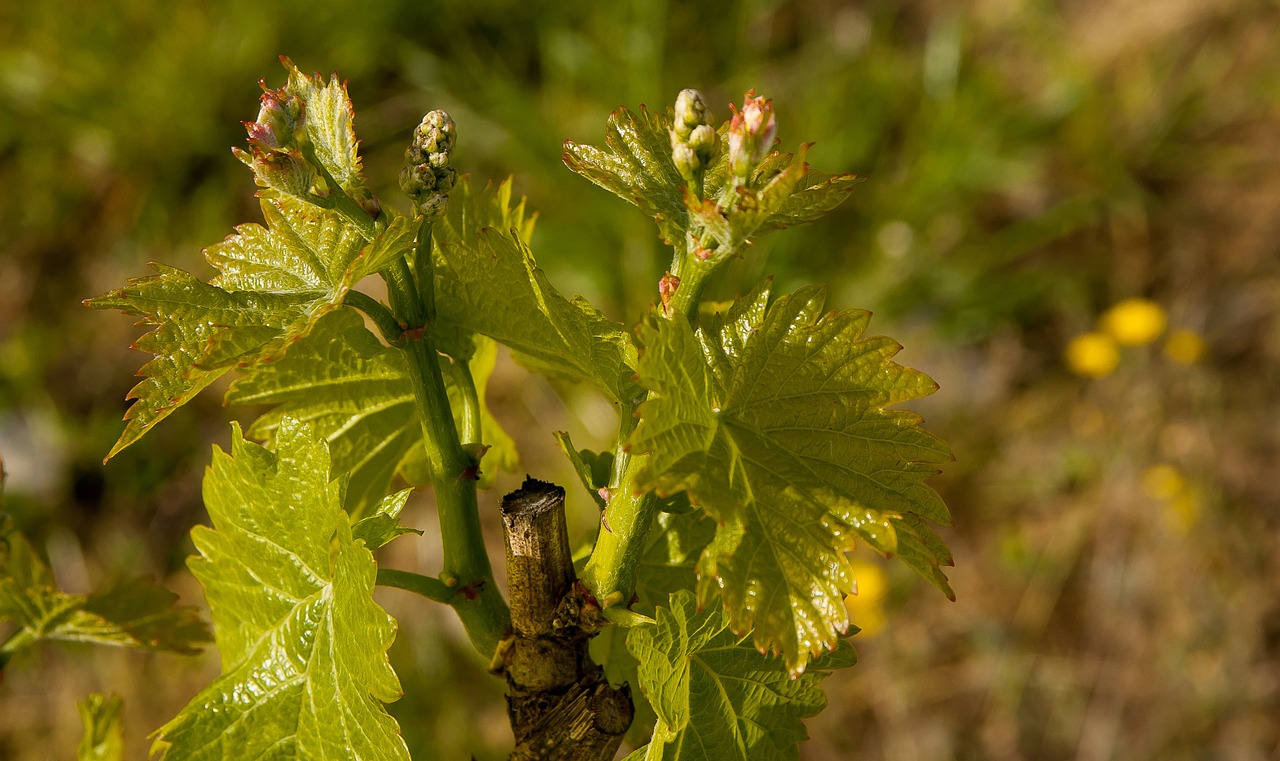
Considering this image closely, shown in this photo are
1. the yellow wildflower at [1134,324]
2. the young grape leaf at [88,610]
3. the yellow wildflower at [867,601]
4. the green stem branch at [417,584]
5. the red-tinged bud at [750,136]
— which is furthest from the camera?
the yellow wildflower at [1134,324]

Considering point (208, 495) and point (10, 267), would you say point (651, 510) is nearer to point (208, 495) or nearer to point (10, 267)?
point (208, 495)

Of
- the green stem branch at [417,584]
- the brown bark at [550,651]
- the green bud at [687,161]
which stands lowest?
the brown bark at [550,651]

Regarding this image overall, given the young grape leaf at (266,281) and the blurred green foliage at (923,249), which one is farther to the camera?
the blurred green foliage at (923,249)

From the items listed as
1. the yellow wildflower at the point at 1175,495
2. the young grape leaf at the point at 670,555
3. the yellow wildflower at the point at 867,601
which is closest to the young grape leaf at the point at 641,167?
the young grape leaf at the point at 670,555

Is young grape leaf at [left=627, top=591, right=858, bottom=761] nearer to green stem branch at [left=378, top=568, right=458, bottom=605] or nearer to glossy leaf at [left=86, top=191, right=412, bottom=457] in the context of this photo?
green stem branch at [left=378, top=568, right=458, bottom=605]

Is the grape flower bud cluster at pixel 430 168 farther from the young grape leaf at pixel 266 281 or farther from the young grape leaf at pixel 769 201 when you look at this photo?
the young grape leaf at pixel 769 201

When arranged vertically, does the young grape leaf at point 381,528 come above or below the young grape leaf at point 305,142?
below

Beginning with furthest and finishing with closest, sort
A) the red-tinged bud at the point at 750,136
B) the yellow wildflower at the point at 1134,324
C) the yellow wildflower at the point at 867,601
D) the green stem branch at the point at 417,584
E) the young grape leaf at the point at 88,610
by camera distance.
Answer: the yellow wildflower at the point at 1134,324
the yellow wildflower at the point at 867,601
the young grape leaf at the point at 88,610
the green stem branch at the point at 417,584
the red-tinged bud at the point at 750,136

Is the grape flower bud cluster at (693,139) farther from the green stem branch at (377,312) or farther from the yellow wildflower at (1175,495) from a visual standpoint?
the yellow wildflower at (1175,495)
